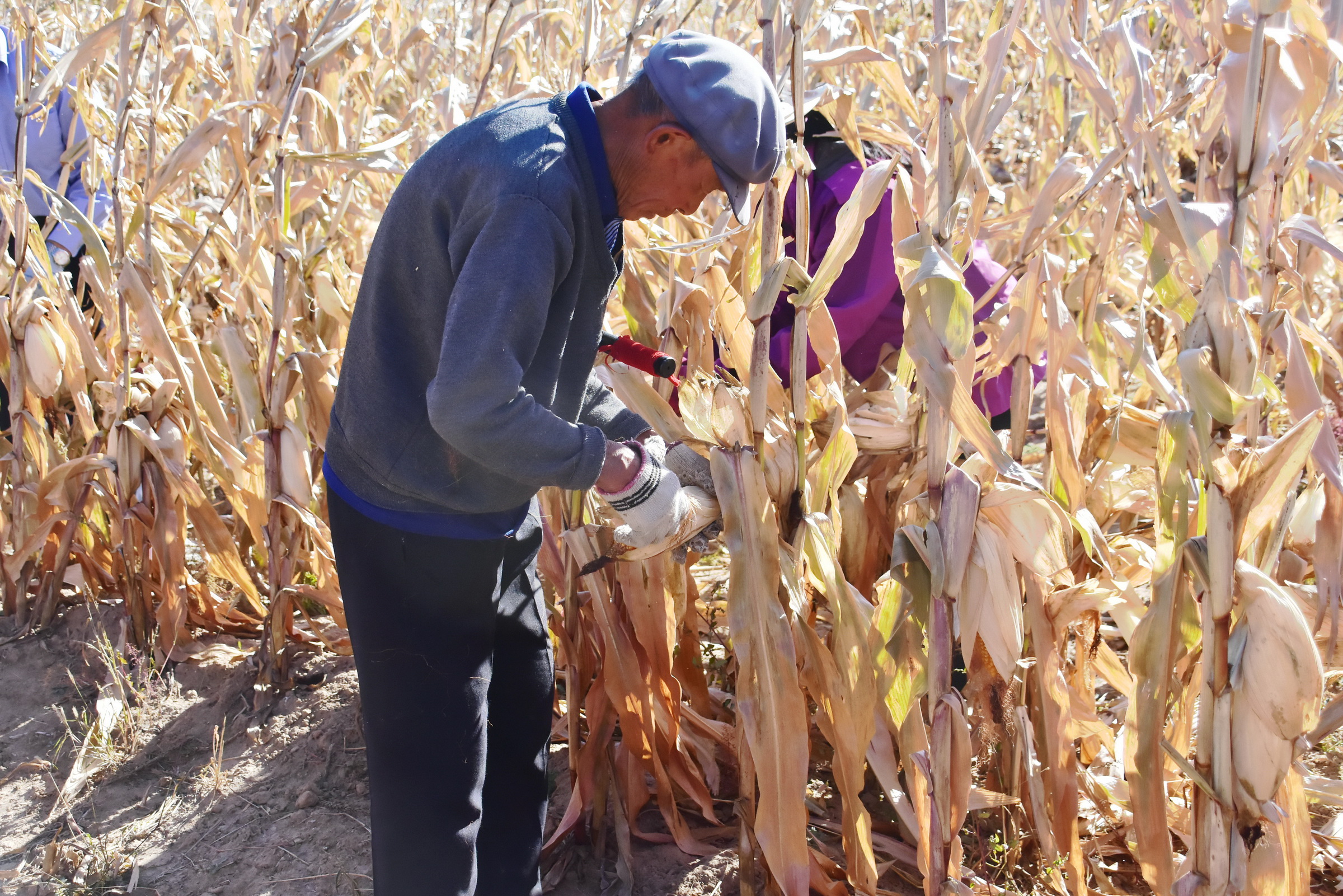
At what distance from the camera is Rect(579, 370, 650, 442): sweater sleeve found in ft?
5.61

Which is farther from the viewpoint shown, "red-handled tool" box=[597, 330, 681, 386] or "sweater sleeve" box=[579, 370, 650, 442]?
"sweater sleeve" box=[579, 370, 650, 442]

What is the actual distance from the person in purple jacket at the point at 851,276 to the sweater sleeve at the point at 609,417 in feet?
1.72

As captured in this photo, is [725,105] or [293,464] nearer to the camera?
[725,105]

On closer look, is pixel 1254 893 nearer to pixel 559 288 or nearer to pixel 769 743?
pixel 769 743

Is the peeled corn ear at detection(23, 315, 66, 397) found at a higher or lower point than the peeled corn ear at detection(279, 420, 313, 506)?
higher

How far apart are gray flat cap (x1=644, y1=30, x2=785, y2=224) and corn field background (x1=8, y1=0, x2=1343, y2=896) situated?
139mm

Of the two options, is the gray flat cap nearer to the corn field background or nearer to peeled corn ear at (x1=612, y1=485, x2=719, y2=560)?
the corn field background

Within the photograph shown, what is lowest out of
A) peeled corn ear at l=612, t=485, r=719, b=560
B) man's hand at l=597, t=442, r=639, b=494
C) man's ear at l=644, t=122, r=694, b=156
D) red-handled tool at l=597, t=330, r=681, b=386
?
peeled corn ear at l=612, t=485, r=719, b=560

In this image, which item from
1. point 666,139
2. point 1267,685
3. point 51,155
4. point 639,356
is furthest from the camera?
point 51,155

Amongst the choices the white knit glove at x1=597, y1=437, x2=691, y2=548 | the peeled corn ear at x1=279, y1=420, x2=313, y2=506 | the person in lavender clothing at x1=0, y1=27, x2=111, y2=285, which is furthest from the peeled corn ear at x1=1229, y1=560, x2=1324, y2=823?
the person in lavender clothing at x1=0, y1=27, x2=111, y2=285

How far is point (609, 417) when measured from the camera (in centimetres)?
171

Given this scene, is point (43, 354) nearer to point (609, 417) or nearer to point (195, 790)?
point (195, 790)

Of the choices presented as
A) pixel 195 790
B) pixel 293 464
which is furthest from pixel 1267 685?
pixel 195 790

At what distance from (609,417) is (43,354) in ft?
5.03
